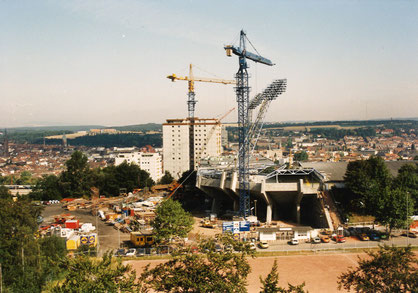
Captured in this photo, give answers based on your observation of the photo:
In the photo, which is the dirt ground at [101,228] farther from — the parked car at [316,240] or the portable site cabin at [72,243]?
the parked car at [316,240]

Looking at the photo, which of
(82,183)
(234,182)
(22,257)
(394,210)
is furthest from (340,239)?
(82,183)

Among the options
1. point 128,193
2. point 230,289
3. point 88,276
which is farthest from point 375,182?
Answer: point 128,193

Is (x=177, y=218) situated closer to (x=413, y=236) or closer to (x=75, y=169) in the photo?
(x=413, y=236)

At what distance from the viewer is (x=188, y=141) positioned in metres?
90.9

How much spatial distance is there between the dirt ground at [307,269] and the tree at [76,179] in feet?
112

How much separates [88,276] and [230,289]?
5567 mm

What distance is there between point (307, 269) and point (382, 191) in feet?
38.1

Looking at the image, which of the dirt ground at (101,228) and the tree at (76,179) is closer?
the dirt ground at (101,228)

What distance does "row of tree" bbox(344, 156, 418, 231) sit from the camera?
29391 millimetres

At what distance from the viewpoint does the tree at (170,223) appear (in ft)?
93.6

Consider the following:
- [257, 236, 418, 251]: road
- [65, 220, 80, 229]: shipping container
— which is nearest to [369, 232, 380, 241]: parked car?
[257, 236, 418, 251]: road

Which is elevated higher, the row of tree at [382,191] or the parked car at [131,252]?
the row of tree at [382,191]

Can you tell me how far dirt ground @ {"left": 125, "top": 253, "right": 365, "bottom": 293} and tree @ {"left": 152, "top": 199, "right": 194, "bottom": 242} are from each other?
2.54 metres

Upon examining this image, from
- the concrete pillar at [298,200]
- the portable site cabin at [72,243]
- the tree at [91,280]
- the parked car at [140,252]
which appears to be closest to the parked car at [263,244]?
the concrete pillar at [298,200]
